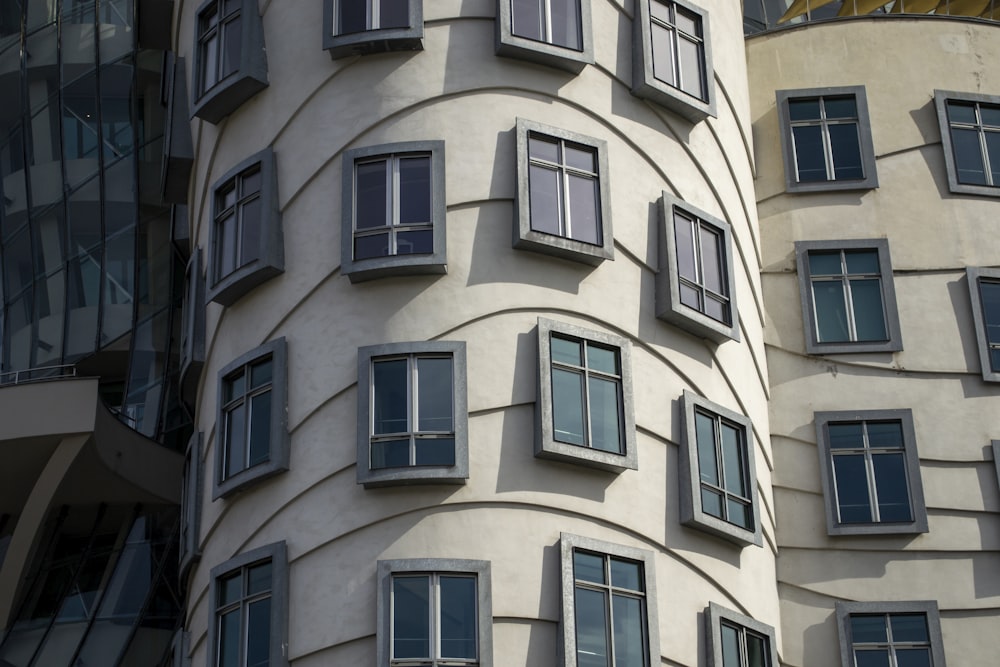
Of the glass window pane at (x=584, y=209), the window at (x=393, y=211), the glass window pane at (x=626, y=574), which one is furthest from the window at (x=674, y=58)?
the glass window pane at (x=626, y=574)

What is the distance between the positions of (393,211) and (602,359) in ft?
9.72

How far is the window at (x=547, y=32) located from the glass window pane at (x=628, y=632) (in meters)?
6.68

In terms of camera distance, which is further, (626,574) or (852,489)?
(852,489)

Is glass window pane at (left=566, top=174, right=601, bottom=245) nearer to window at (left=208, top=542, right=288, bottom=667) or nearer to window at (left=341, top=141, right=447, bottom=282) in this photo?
window at (left=341, top=141, right=447, bottom=282)

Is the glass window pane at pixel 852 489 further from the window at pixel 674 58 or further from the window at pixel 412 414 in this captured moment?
the window at pixel 412 414

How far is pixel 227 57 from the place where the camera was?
23.4 metres

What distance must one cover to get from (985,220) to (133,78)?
1467cm

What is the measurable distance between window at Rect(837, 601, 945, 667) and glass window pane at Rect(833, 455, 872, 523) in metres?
1.17

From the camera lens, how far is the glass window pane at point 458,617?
61.8ft

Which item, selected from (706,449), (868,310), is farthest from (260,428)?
(868,310)

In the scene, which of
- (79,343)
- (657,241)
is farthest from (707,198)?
(79,343)

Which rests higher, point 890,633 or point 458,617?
point 890,633

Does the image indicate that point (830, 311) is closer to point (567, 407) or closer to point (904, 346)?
point (904, 346)

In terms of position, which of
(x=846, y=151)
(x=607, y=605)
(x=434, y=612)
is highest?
(x=846, y=151)
